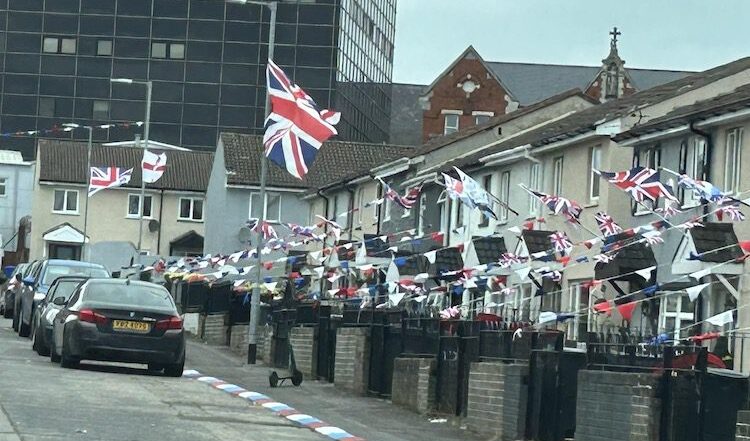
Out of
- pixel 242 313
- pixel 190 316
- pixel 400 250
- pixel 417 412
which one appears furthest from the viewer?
pixel 400 250

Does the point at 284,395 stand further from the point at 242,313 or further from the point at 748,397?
the point at 242,313

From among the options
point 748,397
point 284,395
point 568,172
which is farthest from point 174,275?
point 748,397

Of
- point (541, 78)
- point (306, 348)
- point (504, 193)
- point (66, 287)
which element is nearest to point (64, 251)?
point (541, 78)

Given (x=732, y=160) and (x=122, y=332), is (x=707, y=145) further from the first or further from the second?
(x=122, y=332)

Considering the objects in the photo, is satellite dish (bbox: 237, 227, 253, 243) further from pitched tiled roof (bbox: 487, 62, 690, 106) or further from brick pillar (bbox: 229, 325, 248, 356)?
brick pillar (bbox: 229, 325, 248, 356)

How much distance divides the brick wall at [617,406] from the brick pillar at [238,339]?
2024 centimetres

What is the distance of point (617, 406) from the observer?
55.6 ft

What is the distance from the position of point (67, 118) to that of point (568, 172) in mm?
70780

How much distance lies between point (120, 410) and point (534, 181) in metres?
25.1

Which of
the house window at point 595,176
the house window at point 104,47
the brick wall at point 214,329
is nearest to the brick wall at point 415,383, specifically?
the house window at point 595,176

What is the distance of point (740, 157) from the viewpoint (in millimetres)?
30703

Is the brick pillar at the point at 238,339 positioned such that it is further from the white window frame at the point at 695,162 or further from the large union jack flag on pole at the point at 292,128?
the white window frame at the point at 695,162

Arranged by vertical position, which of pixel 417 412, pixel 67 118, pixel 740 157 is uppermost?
pixel 67 118

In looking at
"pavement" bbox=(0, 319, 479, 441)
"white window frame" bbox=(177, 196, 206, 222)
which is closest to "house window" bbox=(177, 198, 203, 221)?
"white window frame" bbox=(177, 196, 206, 222)
